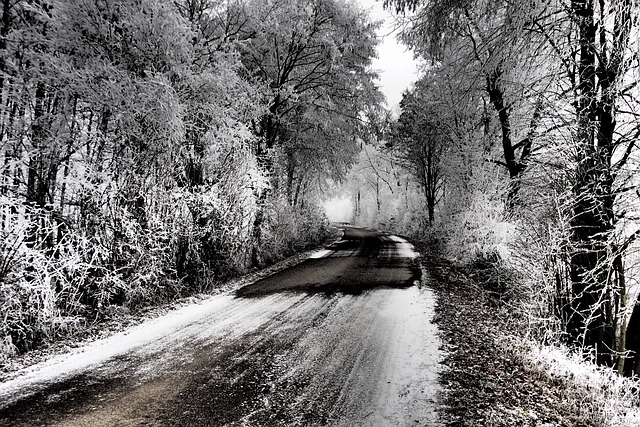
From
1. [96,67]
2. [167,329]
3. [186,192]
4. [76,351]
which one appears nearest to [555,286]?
[167,329]

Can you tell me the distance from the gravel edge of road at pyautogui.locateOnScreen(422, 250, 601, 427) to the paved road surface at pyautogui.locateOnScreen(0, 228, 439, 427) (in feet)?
0.74

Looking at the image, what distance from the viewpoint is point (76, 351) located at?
196 inches

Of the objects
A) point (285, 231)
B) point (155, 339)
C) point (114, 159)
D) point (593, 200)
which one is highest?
point (114, 159)

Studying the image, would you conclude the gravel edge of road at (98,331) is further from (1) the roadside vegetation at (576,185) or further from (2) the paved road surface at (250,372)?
(1) the roadside vegetation at (576,185)

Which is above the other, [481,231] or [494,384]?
[481,231]

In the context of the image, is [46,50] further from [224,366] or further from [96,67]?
[224,366]

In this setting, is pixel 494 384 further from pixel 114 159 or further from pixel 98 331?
pixel 114 159

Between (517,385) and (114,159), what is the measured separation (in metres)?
6.90

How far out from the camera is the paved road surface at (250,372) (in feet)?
11.5

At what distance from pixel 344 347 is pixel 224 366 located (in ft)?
5.37

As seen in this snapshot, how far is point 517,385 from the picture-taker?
432 centimetres

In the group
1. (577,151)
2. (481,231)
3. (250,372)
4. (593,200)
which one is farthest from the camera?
(481,231)

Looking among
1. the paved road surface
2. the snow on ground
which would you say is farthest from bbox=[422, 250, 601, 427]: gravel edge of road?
the snow on ground

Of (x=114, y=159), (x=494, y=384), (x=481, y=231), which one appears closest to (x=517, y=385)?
(x=494, y=384)
